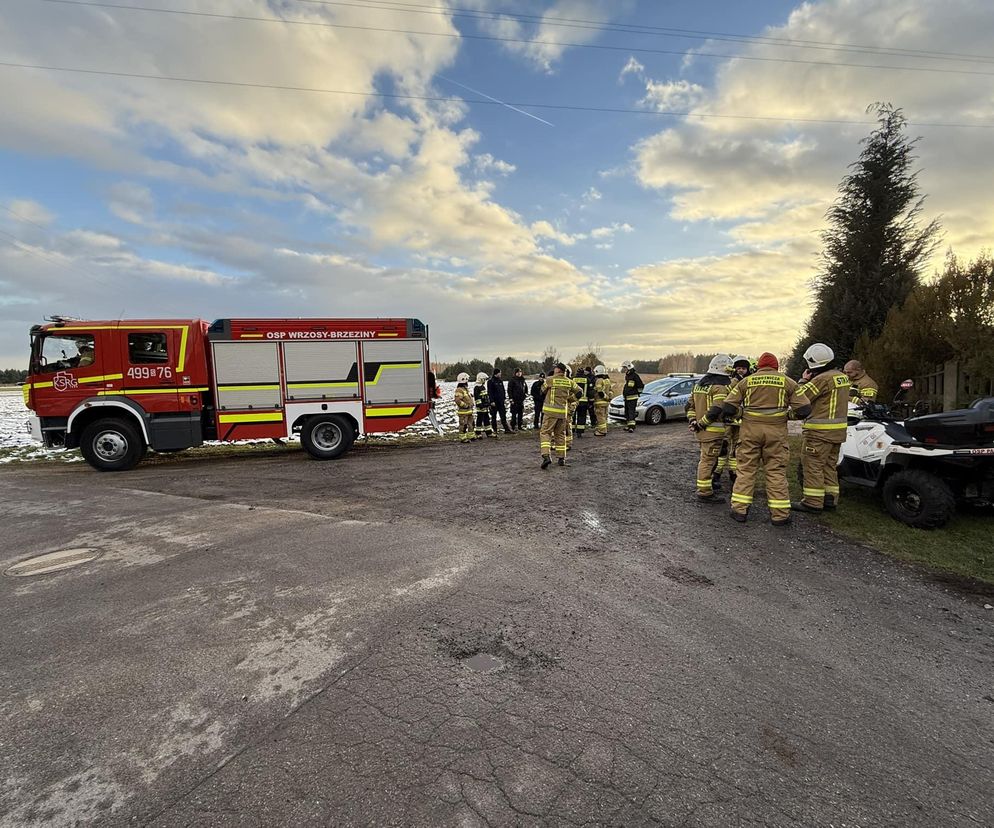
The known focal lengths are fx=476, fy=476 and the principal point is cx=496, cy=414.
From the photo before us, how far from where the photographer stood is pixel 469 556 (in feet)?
14.1

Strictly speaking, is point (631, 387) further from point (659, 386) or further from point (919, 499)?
point (919, 499)

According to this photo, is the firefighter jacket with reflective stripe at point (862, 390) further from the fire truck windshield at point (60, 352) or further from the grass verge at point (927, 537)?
the fire truck windshield at point (60, 352)

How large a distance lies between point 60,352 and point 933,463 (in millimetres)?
13260

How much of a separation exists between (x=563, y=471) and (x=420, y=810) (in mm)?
6465

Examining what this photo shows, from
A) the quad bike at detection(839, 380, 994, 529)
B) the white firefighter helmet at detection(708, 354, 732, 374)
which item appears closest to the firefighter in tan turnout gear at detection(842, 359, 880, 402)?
the quad bike at detection(839, 380, 994, 529)

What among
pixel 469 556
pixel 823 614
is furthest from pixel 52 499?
pixel 823 614

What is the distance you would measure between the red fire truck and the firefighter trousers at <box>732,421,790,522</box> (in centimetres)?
693

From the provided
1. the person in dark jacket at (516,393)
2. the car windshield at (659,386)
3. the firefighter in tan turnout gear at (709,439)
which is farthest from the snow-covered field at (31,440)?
the firefighter in tan turnout gear at (709,439)

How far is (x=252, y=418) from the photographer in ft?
31.9

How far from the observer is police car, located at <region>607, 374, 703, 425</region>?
49.3 ft

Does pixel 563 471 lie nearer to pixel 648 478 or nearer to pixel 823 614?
pixel 648 478

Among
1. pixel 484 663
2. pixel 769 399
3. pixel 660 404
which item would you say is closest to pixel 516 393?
pixel 660 404

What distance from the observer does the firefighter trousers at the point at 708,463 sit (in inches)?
244

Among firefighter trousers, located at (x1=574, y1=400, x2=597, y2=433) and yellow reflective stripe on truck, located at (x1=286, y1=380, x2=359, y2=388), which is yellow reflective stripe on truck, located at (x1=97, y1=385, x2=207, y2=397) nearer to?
yellow reflective stripe on truck, located at (x1=286, y1=380, x2=359, y2=388)
